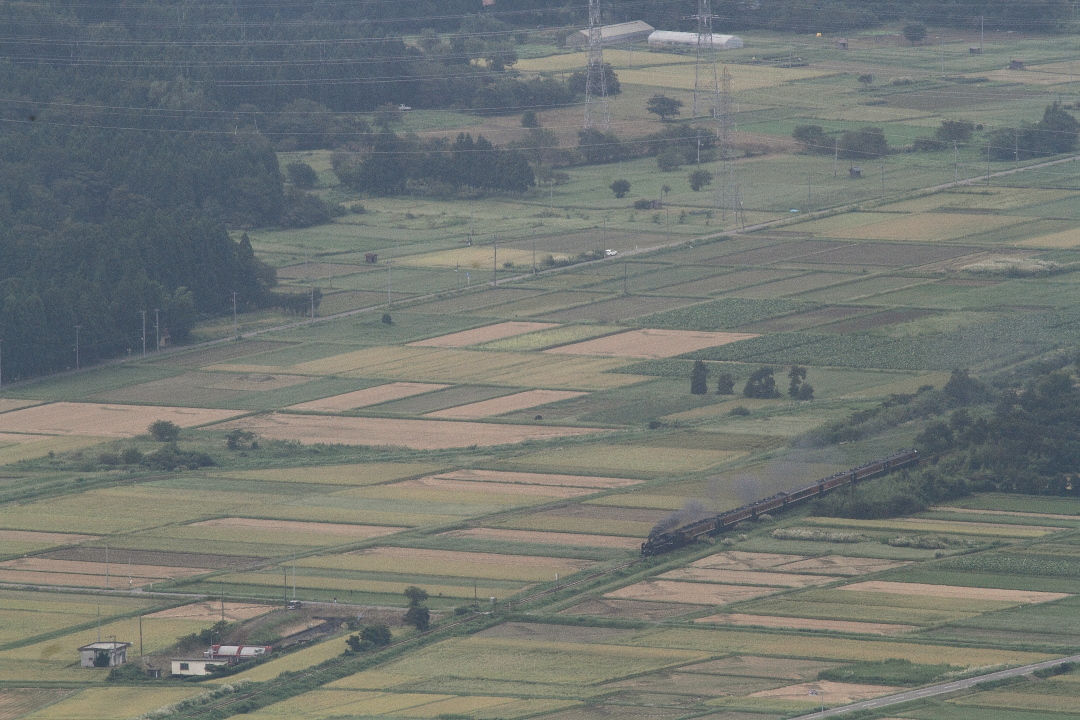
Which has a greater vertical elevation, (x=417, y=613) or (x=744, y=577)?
(x=417, y=613)

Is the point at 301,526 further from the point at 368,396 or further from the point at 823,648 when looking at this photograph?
the point at 823,648

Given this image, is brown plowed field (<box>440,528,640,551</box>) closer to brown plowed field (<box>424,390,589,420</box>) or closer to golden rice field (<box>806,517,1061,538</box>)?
golden rice field (<box>806,517,1061,538</box>)

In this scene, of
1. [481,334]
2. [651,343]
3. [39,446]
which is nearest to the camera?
[39,446]

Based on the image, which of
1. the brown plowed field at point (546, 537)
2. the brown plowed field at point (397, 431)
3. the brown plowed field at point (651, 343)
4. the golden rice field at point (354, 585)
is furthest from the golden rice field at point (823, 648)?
the brown plowed field at point (651, 343)

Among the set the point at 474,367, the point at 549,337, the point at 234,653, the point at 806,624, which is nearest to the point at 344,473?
the point at 474,367

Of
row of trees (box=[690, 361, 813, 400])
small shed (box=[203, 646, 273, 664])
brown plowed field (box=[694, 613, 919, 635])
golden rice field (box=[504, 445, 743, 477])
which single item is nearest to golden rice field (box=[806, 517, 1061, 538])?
golden rice field (box=[504, 445, 743, 477])

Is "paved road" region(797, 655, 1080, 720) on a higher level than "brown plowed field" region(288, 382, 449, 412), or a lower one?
lower

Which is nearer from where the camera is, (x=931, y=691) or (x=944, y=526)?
(x=931, y=691)

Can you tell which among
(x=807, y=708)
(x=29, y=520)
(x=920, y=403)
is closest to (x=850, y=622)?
(x=807, y=708)
